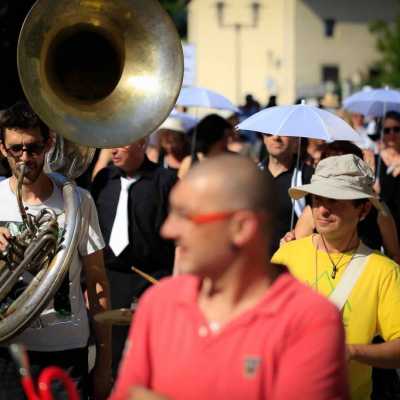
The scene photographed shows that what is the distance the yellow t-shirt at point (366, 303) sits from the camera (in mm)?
4129

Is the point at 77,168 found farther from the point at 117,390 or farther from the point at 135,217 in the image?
the point at 117,390

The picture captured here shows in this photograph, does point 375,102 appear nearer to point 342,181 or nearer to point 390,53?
point 342,181

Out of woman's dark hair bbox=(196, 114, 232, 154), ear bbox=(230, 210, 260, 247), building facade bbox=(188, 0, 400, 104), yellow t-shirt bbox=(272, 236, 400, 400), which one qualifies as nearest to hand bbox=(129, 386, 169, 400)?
ear bbox=(230, 210, 260, 247)

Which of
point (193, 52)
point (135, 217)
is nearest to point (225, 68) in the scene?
point (193, 52)

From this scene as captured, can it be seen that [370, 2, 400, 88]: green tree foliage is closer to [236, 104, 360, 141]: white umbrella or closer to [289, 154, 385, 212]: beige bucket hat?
[236, 104, 360, 141]: white umbrella

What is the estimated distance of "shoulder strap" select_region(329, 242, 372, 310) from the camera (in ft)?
13.7

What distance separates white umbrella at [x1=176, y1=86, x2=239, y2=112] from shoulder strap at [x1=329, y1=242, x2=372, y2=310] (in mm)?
5195

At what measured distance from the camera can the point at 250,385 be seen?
2.66m

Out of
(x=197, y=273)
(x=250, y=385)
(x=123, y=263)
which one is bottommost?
(x=123, y=263)

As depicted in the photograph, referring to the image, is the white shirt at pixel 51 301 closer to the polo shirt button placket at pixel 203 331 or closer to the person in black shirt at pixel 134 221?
the person in black shirt at pixel 134 221

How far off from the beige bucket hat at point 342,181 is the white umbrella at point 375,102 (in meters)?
4.97

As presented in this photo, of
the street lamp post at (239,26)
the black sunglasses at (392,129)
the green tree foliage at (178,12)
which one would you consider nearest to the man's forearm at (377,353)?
the black sunglasses at (392,129)

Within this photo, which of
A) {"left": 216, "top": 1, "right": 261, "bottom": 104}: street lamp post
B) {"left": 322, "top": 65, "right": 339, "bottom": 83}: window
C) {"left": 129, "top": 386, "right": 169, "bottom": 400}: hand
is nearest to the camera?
{"left": 129, "top": 386, "right": 169, "bottom": 400}: hand

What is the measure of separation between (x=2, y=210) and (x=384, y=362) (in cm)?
165
